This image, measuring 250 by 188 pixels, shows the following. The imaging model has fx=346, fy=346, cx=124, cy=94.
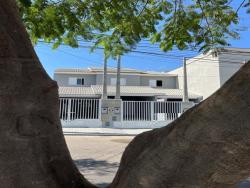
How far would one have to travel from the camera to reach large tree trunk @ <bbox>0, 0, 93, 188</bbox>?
181cm

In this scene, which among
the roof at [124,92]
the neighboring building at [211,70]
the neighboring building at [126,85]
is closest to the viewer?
the neighboring building at [211,70]

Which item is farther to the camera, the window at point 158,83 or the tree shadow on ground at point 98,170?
the window at point 158,83

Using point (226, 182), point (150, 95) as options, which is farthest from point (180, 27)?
point (150, 95)

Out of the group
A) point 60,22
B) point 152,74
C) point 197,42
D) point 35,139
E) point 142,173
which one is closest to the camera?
point 142,173

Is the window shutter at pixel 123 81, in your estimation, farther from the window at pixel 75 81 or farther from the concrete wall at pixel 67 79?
the window at pixel 75 81

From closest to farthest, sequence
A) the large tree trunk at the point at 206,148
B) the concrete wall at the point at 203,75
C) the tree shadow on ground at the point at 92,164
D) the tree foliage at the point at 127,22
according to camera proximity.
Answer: the large tree trunk at the point at 206,148
the tree foliage at the point at 127,22
the tree shadow on ground at the point at 92,164
the concrete wall at the point at 203,75

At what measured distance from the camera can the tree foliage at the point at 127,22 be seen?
221 inches

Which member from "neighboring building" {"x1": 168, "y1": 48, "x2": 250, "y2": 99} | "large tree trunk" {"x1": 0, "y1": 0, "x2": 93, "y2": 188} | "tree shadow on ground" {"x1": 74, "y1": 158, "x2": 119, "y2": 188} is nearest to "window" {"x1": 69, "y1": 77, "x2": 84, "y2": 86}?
"neighboring building" {"x1": 168, "y1": 48, "x2": 250, "y2": 99}

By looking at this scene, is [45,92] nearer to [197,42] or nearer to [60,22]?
[60,22]

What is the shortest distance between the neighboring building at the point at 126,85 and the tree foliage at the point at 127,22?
72.1ft

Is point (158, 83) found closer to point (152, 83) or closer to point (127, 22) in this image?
point (152, 83)

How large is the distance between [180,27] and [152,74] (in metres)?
29.7

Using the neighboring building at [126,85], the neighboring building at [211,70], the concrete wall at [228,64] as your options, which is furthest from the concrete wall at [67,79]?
the concrete wall at [228,64]

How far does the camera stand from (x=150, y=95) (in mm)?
30688
